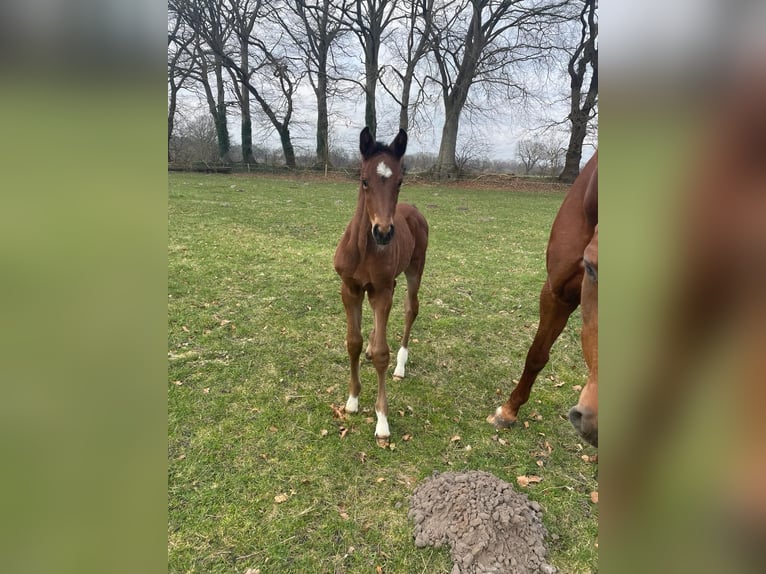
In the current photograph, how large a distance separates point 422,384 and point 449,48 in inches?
988

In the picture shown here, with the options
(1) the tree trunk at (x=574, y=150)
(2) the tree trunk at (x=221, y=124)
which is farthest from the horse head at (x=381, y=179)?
(2) the tree trunk at (x=221, y=124)

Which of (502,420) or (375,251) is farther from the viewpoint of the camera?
(502,420)

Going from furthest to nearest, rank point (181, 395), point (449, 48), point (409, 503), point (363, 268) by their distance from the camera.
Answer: point (449, 48), point (181, 395), point (363, 268), point (409, 503)

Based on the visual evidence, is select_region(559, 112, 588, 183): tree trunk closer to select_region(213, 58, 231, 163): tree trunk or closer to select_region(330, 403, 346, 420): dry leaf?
select_region(330, 403, 346, 420): dry leaf

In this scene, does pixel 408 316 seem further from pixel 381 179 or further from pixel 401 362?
pixel 381 179

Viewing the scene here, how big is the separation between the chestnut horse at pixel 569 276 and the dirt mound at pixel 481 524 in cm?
92

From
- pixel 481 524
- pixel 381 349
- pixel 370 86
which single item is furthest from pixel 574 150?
pixel 481 524

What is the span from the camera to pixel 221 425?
3.21 meters

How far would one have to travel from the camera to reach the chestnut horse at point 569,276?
1339 mm

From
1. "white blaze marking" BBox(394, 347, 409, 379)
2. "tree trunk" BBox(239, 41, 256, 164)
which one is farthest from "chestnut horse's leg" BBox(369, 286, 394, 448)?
"tree trunk" BBox(239, 41, 256, 164)

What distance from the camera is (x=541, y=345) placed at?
3184 millimetres

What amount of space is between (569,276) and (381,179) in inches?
54.4
